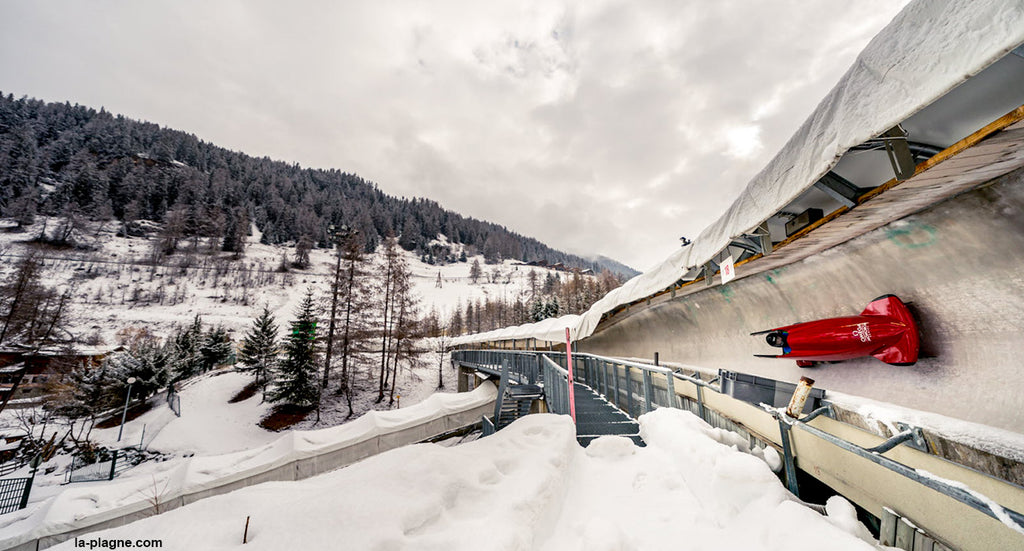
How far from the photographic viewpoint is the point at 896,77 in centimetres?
203

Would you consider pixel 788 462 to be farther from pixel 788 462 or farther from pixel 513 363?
pixel 513 363

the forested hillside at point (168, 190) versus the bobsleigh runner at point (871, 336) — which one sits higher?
the forested hillside at point (168, 190)

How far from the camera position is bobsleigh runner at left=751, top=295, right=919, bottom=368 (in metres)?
4.07

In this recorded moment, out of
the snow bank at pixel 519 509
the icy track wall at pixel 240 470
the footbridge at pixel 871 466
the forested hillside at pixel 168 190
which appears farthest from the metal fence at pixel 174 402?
the forested hillside at pixel 168 190

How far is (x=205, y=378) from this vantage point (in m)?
28.1

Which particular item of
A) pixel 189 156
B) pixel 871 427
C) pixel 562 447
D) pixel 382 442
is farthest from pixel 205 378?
pixel 189 156

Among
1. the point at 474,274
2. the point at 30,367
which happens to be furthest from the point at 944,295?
the point at 474,274

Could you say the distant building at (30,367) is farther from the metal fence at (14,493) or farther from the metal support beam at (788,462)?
the metal support beam at (788,462)

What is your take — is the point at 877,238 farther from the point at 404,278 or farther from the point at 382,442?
the point at 404,278

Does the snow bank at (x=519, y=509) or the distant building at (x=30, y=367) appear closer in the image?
the snow bank at (x=519, y=509)

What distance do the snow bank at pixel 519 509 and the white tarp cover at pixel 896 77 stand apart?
2.35 meters

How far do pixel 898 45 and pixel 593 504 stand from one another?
3.78 meters

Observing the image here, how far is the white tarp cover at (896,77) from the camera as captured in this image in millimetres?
1588

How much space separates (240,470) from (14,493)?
1114cm
